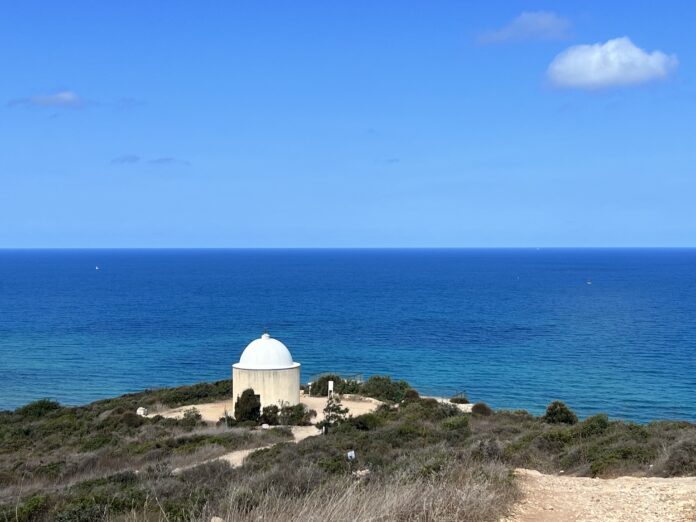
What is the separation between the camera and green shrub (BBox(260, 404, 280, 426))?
24.5 m

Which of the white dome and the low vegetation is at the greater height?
the white dome

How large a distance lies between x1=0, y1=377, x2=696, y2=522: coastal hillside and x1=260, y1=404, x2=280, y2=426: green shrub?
0.09 m

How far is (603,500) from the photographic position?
26.2 feet

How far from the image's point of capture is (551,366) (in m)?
44.2

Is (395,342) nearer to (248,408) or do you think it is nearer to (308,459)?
(248,408)

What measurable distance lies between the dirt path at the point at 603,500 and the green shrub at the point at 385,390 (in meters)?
20.4

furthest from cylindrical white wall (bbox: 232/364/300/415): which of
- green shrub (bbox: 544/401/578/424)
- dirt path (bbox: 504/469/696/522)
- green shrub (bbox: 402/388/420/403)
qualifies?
dirt path (bbox: 504/469/696/522)

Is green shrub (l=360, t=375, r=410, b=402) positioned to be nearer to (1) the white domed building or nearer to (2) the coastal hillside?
(2) the coastal hillside

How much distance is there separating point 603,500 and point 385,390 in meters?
22.9

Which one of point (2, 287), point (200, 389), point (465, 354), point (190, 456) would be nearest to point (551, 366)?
point (465, 354)

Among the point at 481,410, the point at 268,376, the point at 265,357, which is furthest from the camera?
the point at 265,357

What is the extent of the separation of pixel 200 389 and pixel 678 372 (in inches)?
1179

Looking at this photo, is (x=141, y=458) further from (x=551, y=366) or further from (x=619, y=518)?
(x=551, y=366)

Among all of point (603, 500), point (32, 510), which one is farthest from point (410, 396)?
point (32, 510)
